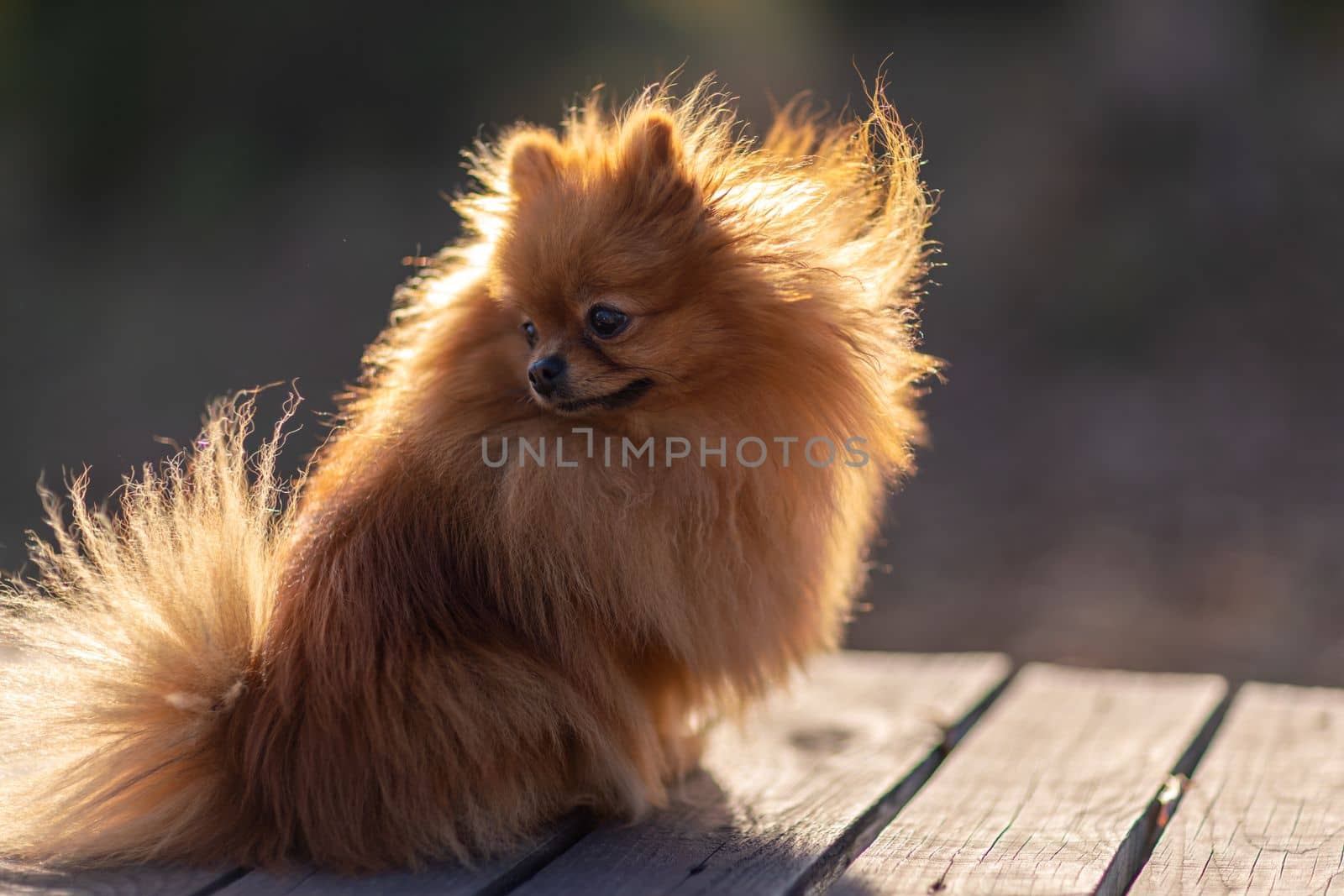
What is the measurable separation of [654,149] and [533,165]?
0.28 m

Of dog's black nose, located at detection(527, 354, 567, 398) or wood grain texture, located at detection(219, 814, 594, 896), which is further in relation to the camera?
dog's black nose, located at detection(527, 354, 567, 398)

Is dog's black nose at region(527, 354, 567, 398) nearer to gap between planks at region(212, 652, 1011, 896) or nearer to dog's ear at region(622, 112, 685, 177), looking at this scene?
dog's ear at region(622, 112, 685, 177)

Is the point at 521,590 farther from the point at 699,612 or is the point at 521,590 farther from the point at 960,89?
the point at 960,89

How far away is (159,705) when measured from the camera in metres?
2.17

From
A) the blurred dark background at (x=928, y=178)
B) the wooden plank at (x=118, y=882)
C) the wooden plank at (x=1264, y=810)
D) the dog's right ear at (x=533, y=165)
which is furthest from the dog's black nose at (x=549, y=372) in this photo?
the blurred dark background at (x=928, y=178)

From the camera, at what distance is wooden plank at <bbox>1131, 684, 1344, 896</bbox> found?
2174mm

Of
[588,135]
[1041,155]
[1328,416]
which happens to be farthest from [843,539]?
[1041,155]

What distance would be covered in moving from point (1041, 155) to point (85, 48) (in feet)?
Result: 21.2

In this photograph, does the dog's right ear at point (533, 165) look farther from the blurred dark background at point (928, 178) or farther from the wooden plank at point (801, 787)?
the blurred dark background at point (928, 178)

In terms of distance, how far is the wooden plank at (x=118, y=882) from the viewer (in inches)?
81.3

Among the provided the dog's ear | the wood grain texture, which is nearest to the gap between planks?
the wood grain texture

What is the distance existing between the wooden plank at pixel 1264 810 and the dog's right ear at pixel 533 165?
169 centimetres

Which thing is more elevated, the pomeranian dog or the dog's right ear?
the dog's right ear

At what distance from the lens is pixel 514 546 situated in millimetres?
2232
